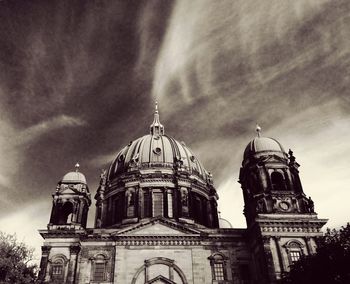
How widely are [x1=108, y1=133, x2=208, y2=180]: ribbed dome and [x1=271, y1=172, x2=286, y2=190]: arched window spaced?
12908 millimetres

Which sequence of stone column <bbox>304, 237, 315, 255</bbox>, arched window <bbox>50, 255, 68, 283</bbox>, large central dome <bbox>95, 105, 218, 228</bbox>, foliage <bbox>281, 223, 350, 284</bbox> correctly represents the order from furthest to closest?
large central dome <bbox>95, 105, 218, 228</bbox> < arched window <bbox>50, 255, 68, 283</bbox> < stone column <bbox>304, 237, 315, 255</bbox> < foliage <bbox>281, 223, 350, 284</bbox>

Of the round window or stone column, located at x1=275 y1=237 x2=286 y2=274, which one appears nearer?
stone column, located at x1=275 y1=237 x2=286 y2=274

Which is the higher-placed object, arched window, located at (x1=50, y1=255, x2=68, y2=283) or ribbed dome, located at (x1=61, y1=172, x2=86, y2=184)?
ribbed dome, located at (x1=61, y1=172, x2=86, y2=184)

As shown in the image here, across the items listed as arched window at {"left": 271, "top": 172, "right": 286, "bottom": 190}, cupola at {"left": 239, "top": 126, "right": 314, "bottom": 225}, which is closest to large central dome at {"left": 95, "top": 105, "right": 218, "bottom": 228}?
cupola at {"left": 239, "top": 126, "right": 314, "bottom": 225}

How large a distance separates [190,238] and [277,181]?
1034 centimetres

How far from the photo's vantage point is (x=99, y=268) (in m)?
32.4

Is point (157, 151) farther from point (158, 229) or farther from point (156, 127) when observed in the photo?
point (158, 229)

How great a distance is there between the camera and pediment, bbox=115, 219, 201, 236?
34.2m

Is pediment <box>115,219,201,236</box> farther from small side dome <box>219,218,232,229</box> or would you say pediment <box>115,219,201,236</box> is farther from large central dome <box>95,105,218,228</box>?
small side dome <box>219,218,232,229</box>

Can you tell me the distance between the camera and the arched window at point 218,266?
32.4 m

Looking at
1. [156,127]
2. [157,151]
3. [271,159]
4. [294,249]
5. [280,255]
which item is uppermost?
[156,127]

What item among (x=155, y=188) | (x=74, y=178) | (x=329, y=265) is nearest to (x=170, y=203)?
(x=155, y=188)

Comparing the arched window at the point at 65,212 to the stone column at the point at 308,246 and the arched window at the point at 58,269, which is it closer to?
the arched window at the point at 58,269

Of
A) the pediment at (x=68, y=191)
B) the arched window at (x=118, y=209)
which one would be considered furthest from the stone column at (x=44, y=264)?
the arched window at (x=118, y=209)
